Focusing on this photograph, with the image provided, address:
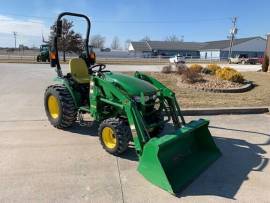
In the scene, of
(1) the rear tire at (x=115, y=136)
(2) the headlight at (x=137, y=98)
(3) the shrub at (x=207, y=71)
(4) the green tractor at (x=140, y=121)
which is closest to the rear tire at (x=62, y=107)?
(4) the green tractor at (x=140, y=121)

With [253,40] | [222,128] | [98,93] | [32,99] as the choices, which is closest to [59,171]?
[98,93]

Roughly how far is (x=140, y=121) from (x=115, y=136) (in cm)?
56

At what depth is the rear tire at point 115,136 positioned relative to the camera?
4.85 m

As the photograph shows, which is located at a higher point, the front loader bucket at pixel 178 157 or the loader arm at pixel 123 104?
the loader arm at pixel 123 104

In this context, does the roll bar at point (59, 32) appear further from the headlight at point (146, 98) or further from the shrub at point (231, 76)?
the shrub at point (231, 76)

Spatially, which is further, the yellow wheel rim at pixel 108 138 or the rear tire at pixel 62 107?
the rear tire at pixel 62 107

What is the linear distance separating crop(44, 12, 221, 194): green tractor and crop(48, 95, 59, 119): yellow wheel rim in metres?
0.03

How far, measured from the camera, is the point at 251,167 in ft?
15.9

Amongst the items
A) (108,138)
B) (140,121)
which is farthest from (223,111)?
(140,121)

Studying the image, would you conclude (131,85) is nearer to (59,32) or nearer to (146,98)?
(146,98)

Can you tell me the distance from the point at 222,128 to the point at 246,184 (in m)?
2.62

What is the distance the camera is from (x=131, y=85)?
17.2ft

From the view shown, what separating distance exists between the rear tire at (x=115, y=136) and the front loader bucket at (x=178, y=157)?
70 centimetres

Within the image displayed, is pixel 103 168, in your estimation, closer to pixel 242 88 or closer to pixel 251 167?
pixel 251 167
